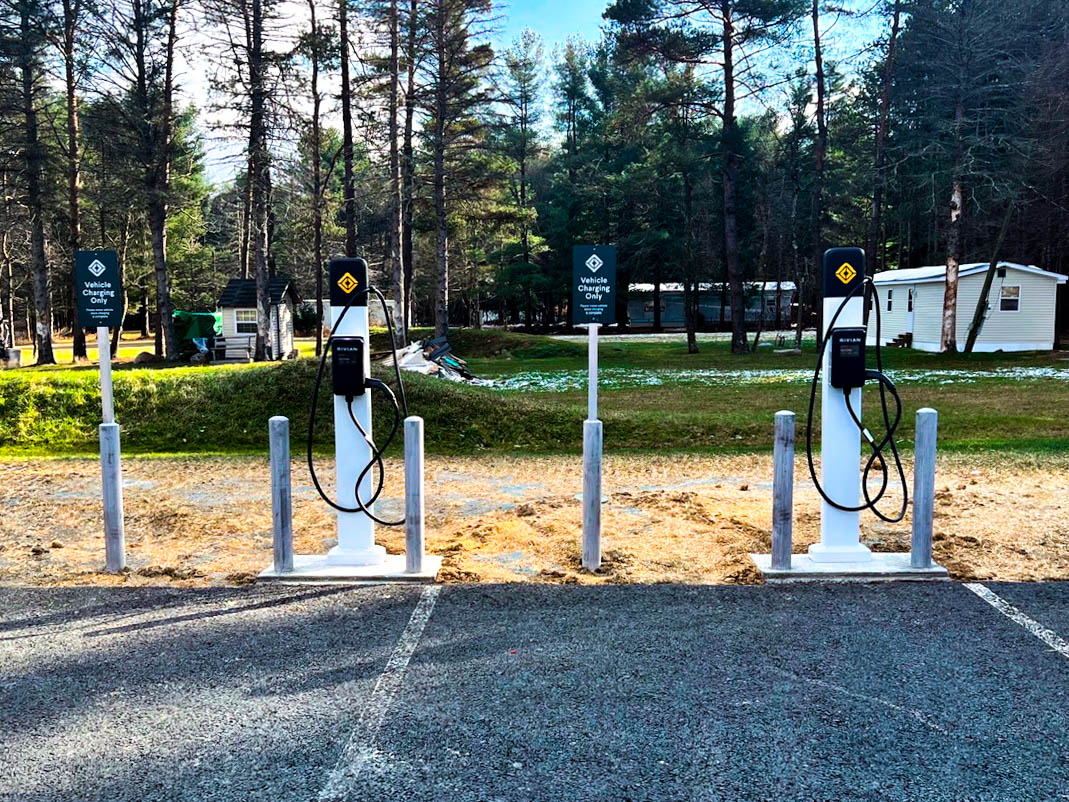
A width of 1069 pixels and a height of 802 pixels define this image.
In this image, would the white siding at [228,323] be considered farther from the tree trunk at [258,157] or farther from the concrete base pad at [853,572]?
the concrete base pad at [853,572]

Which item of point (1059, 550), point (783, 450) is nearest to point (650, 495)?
point (783, 450)

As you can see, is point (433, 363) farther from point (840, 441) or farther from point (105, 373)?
point (840, 441)

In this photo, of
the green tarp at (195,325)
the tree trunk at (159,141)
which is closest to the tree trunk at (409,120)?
the tree trunk at (159,141)

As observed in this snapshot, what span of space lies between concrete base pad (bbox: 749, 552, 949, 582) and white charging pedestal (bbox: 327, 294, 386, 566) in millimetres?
2184

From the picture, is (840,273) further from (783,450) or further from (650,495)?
(650,495)

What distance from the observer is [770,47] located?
25109 millimetres

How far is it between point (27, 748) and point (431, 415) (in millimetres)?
7773

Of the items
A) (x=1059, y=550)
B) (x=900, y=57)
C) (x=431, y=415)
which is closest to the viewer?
(x=1059, y=550)

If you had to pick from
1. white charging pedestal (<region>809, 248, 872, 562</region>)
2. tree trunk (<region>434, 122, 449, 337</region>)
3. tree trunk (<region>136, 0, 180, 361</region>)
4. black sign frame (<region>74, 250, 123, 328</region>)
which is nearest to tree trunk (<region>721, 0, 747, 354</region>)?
tree trunk (<region>434, 122, 449, 337</region>)

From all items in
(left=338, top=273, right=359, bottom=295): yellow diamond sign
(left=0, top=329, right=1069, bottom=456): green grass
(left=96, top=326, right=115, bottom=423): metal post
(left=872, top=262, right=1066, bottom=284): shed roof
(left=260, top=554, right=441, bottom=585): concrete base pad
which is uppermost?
(left=872, top=262, right=1066, bottom=284): shed roof

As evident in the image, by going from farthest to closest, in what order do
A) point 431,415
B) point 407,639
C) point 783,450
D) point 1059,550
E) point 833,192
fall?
point 833,192 → point 431,415 → point 1059,550 → point 783,450 → point 407,639

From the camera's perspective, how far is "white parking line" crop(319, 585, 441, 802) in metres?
2.49

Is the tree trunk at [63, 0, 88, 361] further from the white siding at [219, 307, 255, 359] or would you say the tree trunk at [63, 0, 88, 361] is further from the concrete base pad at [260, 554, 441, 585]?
the concrete base pad at [260, 554, 441, 585]

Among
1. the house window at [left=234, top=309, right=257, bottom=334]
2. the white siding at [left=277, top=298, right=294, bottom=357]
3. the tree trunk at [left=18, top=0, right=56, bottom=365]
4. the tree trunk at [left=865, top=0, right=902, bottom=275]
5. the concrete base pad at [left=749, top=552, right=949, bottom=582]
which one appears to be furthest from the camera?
the white siding at [left=277, top=298, right=294, bottom=357]
